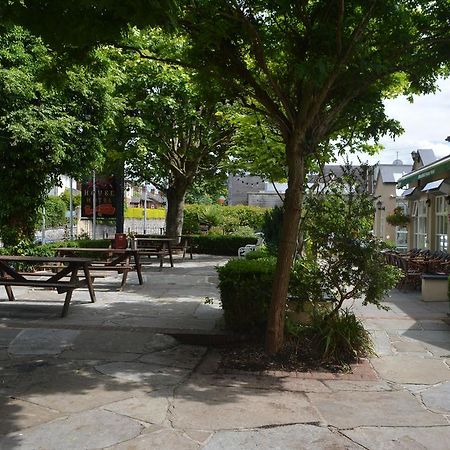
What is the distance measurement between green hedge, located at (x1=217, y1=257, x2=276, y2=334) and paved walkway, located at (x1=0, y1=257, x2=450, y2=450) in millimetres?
380

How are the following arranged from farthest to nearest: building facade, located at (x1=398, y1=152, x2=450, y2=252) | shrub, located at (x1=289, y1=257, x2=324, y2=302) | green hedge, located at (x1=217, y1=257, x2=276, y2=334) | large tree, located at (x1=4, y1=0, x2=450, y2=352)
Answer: building facade, located at (x1=398, y1=152, x2=450, y2=252), green hedge, located at (x1=217, y1=257, x2=276, y2=334), shrub, located at (x1=289, y1=257, x2=324, y2=302), large tree, located at (x1=4, y1=0, x2=450, y2=352)

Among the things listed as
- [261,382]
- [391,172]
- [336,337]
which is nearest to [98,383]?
[261,382]

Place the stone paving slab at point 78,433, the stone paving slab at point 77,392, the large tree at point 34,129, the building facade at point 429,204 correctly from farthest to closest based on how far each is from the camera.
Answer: the building facade at point 429,204 → the large tree at point 34,129 → the stone paving slab at point 77,392 → the stone paving slab at point 78,433

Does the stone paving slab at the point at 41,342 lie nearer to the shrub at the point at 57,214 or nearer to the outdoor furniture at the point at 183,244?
the outdoor furniture at the point at 183,244

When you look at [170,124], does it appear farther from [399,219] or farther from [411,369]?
[411,369]

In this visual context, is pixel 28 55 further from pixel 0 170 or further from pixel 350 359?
pixel 350 359

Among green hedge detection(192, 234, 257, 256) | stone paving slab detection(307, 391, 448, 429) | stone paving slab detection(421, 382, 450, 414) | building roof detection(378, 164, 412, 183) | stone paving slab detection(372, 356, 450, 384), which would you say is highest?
building roof detection(378, 164, 412, 183)

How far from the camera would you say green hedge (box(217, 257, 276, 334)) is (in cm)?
666

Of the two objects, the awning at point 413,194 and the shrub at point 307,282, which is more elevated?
the awning at point 413,194

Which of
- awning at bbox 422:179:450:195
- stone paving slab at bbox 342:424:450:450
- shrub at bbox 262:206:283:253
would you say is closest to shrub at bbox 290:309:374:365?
stone paving slab at bbox 342:424:450:450

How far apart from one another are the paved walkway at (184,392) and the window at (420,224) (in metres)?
10.3

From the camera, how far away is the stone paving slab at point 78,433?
3.65m

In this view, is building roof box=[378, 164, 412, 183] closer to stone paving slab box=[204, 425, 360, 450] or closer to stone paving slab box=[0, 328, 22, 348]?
stone paving slab box=[0, 328, 22, 348]

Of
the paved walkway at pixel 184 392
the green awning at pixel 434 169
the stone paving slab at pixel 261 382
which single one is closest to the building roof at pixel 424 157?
the green awning at pixel 434 169
